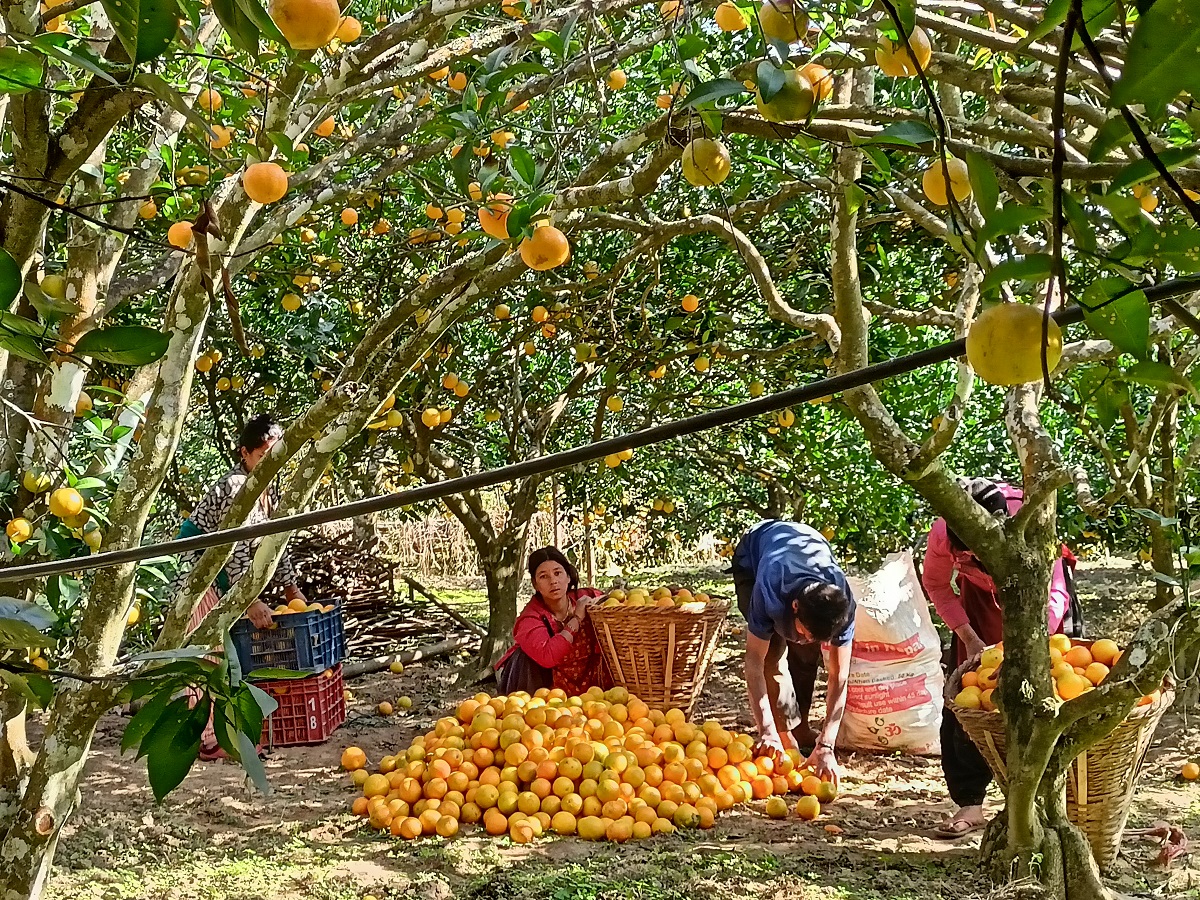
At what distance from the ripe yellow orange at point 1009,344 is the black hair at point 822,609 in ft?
10.9

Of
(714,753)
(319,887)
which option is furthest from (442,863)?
(714,753)

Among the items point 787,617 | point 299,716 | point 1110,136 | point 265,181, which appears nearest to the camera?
point 1110,136

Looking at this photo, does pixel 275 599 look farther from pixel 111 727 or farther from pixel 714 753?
pixel 714 753

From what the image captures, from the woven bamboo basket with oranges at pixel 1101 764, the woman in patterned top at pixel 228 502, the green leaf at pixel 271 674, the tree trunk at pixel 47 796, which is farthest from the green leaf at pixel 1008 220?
the woman in patterned top at pixel 228 502

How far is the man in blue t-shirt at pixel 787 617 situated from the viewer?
13.1ft

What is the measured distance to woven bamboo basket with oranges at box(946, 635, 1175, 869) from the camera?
2959mm

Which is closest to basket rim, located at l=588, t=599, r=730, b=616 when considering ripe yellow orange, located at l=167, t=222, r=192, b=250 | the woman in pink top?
the woman in pink top

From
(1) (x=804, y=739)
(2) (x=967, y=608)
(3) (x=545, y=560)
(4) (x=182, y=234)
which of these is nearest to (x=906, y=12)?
(4) (x=182, y=234)

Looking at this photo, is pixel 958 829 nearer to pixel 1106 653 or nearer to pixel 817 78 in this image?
pixel 1106 653

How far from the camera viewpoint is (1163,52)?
0.62m

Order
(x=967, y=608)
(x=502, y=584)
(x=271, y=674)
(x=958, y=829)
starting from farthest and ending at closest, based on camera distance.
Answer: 1. (x=502, y=584)
2. (x=967, y=608)
3. (x=958, y=829)
4. (x=271, y=674)

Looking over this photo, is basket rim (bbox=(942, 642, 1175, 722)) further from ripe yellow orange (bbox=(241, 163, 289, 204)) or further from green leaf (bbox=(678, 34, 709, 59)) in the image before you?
ripe yellow orange (bbox=(241, 163, 289, 204))

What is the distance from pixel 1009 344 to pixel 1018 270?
2.2 inches

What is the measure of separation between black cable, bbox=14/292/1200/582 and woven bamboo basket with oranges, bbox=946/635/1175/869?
2.49 metres
